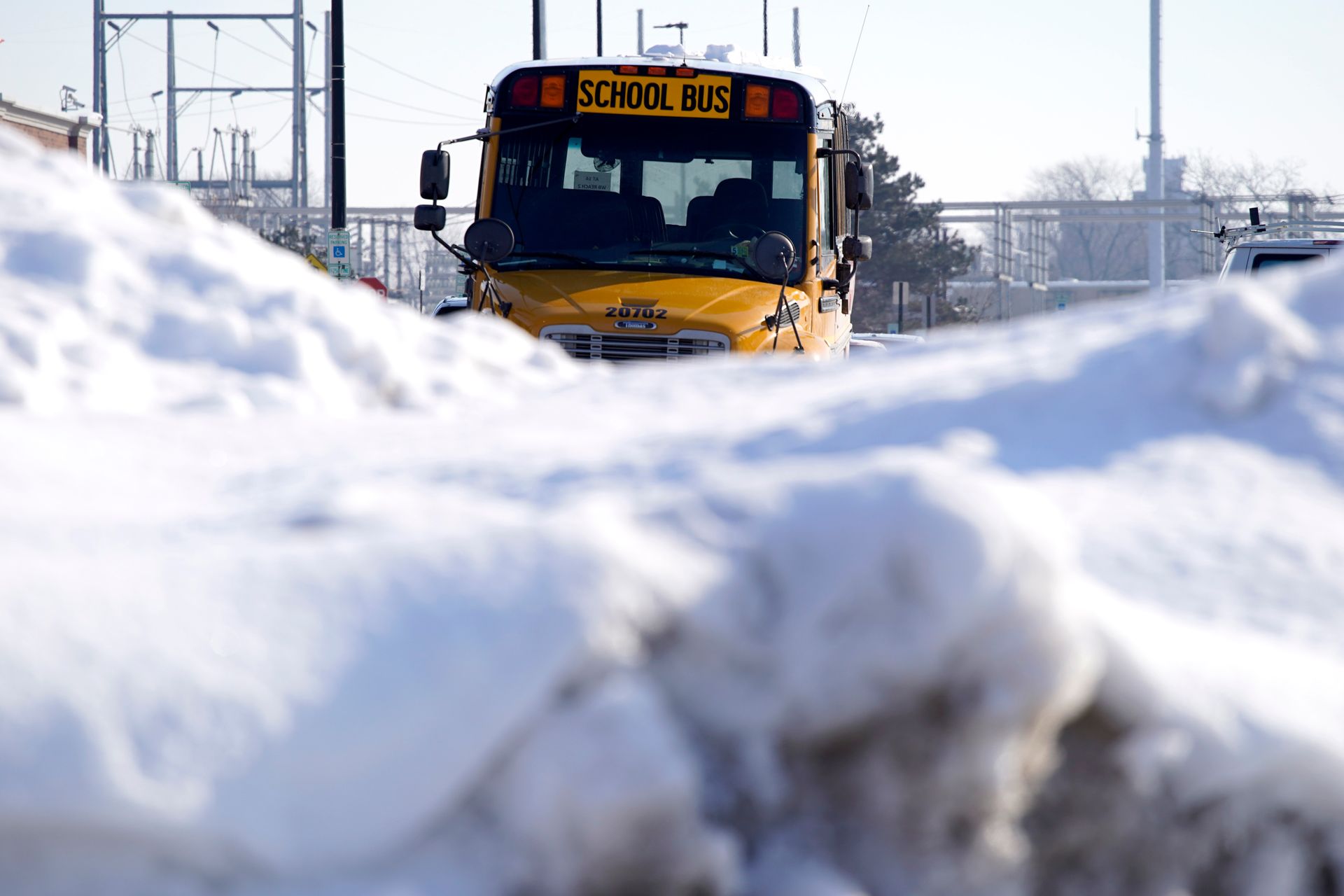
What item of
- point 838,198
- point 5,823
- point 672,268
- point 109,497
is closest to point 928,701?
point 5,823

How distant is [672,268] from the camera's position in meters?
7.89

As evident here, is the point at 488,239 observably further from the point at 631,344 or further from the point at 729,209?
the point at 729,209

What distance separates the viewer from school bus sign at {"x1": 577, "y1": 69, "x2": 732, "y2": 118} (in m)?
8.19

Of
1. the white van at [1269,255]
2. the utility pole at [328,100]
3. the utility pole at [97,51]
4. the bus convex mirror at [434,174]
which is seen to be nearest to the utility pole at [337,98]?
the utility pole at [328,100]

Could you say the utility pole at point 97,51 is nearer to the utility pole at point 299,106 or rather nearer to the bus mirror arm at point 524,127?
the utility pole at point 299,106

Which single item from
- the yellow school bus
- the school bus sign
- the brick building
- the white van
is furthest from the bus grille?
the brick building

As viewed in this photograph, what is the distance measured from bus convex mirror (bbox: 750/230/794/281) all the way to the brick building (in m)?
20.8

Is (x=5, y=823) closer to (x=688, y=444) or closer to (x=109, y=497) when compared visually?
(x=109, y=497)

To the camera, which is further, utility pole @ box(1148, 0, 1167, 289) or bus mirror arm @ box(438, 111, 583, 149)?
utility pole @ box(1148, 0, 1167, 289)

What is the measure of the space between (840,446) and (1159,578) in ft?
1.45

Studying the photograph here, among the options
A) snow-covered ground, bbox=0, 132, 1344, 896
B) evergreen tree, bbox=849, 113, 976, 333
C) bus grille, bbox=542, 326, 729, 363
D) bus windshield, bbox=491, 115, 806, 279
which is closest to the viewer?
snow-covered ground, bbox=0, 132, 1344, 896

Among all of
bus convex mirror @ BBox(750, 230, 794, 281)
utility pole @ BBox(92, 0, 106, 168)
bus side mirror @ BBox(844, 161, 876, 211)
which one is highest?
utility pole @ BBox(92, 0, 106, 168)

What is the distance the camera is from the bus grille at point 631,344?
7277 millimetres

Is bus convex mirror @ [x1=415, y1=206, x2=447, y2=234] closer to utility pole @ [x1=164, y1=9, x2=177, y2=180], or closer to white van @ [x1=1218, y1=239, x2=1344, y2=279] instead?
white van @ [x1=1218, y1=239, x2=1344, y2=279]
